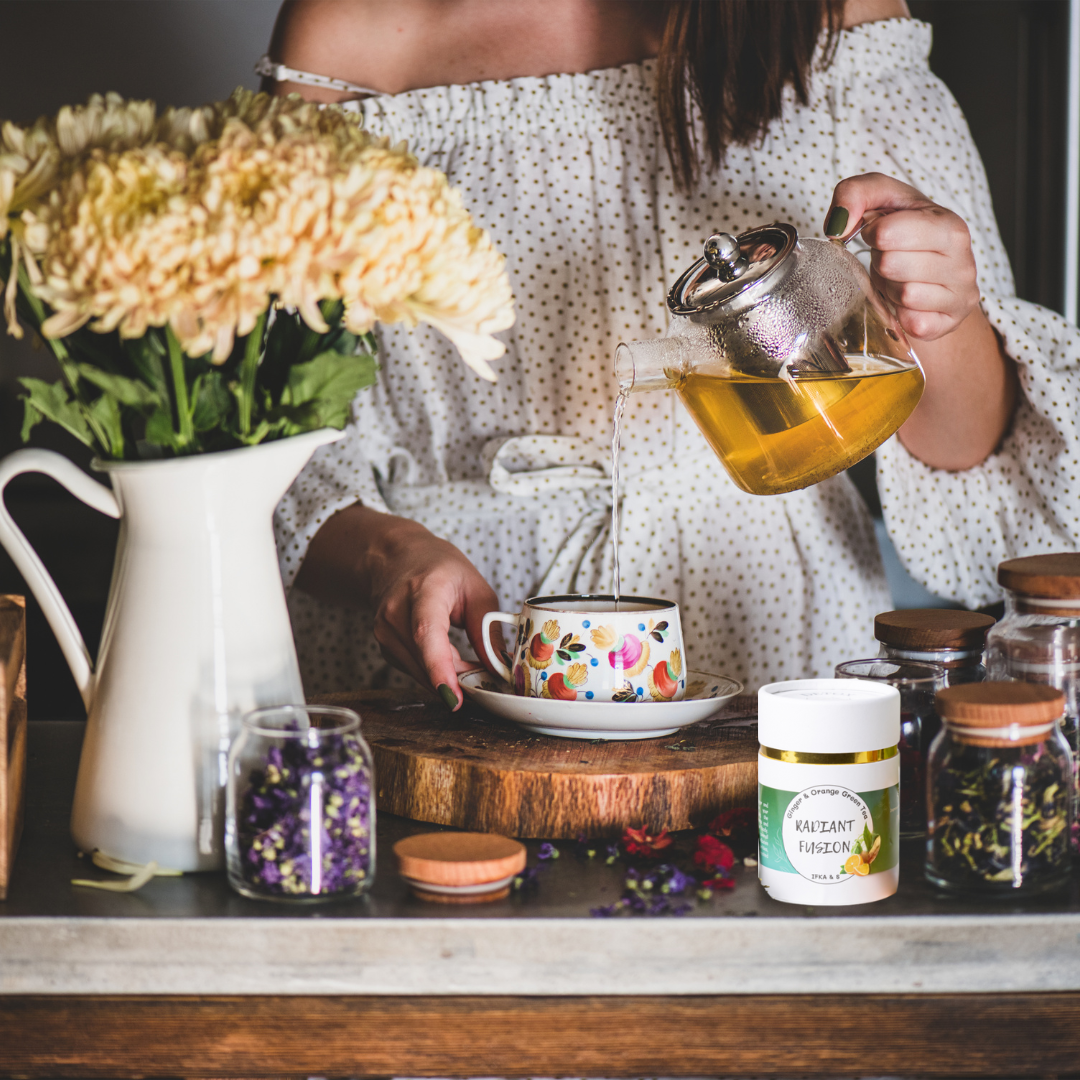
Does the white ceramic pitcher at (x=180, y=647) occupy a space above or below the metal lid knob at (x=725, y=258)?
below

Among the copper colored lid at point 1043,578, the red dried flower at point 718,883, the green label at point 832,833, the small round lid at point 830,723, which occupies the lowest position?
the red dried flower at point 718,883

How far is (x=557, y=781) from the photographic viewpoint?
761 mm

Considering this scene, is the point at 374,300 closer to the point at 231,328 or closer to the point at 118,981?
the point at 231,328

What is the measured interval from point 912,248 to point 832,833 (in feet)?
1.53

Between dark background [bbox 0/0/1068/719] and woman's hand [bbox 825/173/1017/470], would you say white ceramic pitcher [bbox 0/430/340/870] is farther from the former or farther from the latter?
dark background [bbox 0/0/1068/719]

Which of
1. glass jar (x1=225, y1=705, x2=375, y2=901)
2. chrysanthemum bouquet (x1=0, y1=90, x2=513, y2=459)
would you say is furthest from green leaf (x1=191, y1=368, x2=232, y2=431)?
glass jar (x1=225, y1=705, x2=375, y2=901)

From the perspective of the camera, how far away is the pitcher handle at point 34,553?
0.71m

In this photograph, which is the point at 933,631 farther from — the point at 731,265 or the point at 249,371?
the point at 249,371

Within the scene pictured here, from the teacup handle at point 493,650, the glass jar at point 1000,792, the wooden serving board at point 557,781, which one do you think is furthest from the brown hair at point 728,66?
the glass jar at point 1000,792

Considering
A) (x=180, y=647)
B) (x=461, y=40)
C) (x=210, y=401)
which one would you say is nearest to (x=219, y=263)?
(x=210, y=401)

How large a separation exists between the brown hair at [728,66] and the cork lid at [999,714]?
0.85 metres

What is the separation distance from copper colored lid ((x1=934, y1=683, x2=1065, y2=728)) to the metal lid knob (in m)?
0.31

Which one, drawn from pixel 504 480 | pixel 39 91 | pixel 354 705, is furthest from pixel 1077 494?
pixel 39 91

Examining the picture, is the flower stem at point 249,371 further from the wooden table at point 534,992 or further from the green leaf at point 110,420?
the wooden table at point 534,992
